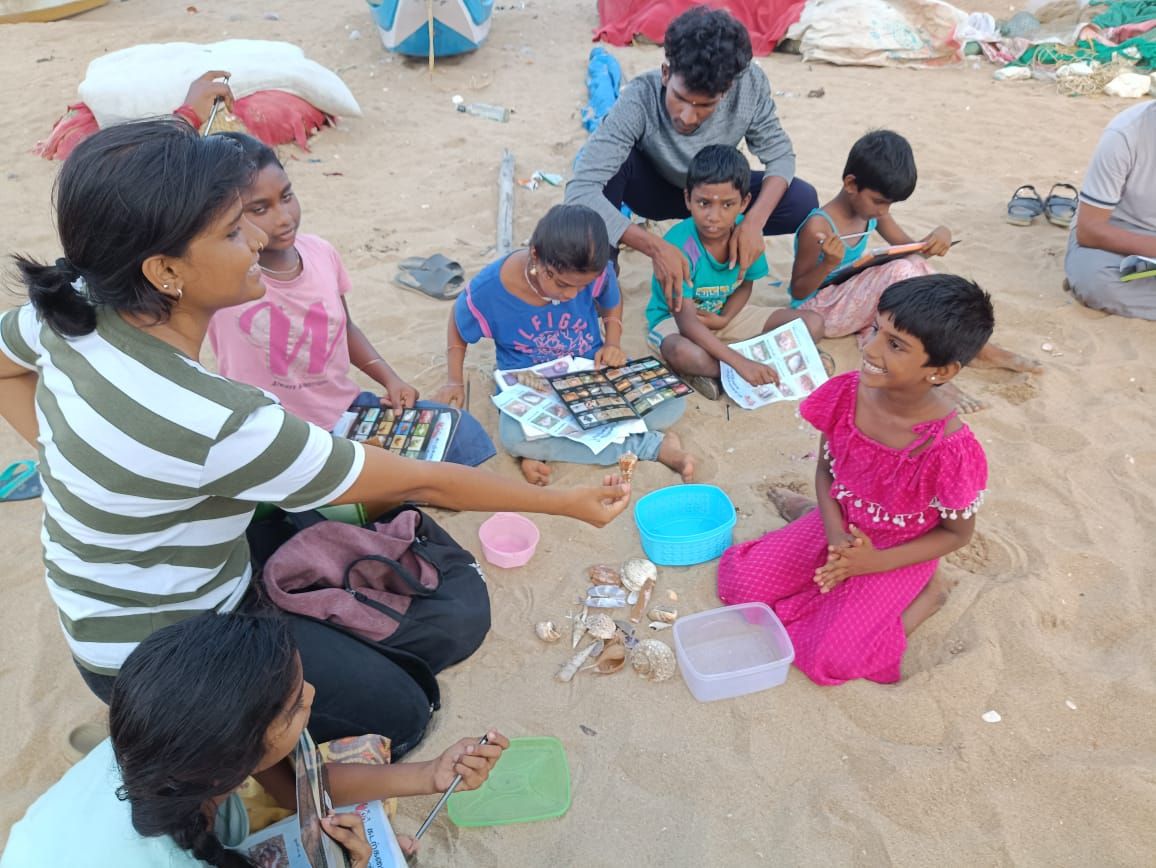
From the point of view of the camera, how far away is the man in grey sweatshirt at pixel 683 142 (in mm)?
3240

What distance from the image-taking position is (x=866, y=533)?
2.44 meters

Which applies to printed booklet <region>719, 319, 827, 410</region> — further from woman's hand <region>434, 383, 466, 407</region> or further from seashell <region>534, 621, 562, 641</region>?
seashell <region>534, 621, 562, 641</region>

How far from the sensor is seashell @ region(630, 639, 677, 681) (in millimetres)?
2344

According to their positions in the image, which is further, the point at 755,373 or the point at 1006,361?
the point at 1006,361

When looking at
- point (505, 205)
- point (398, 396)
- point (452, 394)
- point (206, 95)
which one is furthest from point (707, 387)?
point (206, 95)

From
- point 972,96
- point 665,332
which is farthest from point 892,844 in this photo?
point 972,96

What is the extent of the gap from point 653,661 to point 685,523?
67 centimetres

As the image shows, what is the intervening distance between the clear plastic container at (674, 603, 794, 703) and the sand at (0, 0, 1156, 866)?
0.06 m

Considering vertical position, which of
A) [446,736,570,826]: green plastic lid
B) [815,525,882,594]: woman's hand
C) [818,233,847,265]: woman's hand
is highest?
[818,233,847,265]: woman's hand

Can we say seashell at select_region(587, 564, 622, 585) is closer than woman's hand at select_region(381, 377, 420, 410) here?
Yes

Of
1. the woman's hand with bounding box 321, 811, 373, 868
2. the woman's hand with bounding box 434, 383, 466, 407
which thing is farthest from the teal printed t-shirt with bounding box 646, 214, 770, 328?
the woman's hand with bounding box 321, 811, 373, 868

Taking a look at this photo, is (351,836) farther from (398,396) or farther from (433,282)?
(433,282)

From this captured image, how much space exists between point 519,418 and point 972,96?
5853mm

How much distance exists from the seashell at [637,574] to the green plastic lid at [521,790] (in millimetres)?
646
